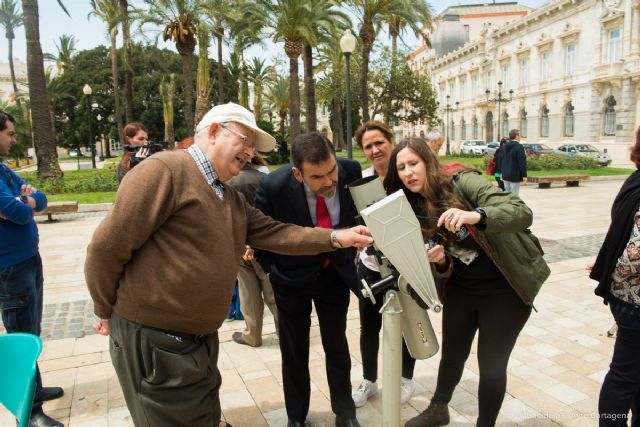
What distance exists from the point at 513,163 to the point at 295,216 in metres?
10.0

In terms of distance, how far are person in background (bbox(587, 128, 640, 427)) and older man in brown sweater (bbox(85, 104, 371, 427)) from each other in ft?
6.51

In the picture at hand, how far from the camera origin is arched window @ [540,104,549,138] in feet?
147

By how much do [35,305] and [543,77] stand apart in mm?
49449

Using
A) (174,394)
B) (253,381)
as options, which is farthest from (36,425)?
(174,394)

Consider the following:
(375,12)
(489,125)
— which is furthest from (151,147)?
(489,125)

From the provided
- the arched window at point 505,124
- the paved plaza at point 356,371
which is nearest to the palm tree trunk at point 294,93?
the paved plaza at point 356,371

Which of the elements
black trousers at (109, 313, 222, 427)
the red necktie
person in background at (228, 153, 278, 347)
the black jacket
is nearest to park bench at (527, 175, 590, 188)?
the black jacket

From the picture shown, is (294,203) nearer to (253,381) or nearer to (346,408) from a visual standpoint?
(346,408)

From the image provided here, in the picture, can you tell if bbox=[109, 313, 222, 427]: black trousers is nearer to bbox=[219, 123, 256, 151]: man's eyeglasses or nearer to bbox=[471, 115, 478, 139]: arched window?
bbox=[219, 123, 256, 151]: man's eyeglasses

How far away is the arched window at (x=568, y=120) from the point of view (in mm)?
41281

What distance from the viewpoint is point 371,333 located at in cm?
341

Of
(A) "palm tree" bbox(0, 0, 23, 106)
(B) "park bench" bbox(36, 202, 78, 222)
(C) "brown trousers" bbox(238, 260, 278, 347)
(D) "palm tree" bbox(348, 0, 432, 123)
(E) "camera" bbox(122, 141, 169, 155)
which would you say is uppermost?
(A) "palm tree" bbox(0, 0, 23, 106)

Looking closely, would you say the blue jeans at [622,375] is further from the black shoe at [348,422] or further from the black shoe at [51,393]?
the black shoe at [51,393]

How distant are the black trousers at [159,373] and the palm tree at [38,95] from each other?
17.3 m
